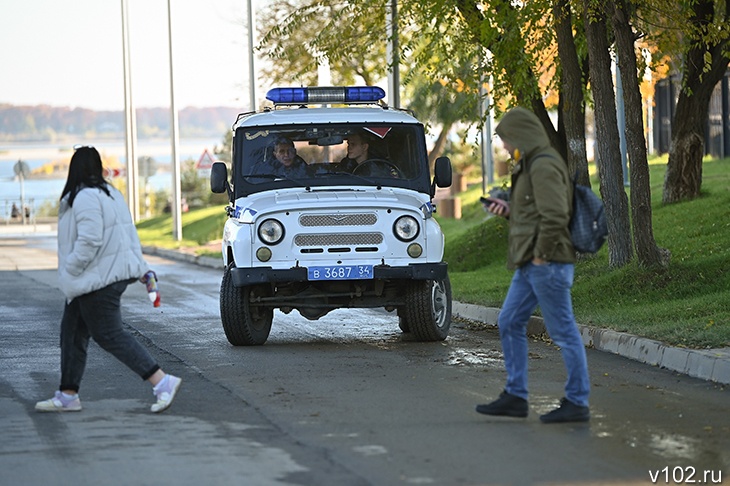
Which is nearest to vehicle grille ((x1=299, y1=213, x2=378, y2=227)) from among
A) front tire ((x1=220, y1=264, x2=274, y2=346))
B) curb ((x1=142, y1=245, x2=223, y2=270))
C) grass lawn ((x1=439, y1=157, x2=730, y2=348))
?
front tire ((x1=220, y1=264, x2=274, y2=346))

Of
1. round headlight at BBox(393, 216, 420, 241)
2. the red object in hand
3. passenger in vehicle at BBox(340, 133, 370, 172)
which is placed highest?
passenger in vehicle at BBox(340, 133, 370, 172)

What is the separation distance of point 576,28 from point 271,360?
929 cm

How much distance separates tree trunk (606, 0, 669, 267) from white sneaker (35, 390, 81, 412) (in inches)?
334

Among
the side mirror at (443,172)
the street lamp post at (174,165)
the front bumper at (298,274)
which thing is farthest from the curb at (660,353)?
the street lamp post at (174,165)

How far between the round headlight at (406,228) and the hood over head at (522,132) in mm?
4554

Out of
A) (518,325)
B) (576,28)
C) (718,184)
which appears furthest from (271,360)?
(718,184)

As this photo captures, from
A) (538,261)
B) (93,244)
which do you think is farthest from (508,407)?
(93,244)

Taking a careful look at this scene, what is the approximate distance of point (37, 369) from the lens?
40.2 feet

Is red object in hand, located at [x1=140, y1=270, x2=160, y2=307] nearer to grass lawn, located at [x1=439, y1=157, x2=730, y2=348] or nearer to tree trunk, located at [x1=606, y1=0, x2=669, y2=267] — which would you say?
grass lawn, located at [x1=439, y1=157, x2=730, y2=348]

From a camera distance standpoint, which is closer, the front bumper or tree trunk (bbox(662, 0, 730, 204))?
the front bumper

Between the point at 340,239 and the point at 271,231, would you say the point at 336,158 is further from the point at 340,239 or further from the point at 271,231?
the point at 271,231

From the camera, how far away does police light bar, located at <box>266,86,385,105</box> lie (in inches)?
612

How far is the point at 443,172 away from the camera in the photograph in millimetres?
14508

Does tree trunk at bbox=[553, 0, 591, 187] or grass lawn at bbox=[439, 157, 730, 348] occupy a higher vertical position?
tree trunk at bbox=[553, 0, 591, 187]
